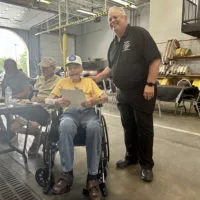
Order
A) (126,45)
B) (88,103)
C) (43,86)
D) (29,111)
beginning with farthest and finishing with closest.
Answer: (43,86) → (29,111) → (126,45) → (88,103)

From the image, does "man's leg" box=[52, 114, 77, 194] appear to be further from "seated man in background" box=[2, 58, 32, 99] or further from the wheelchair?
"seated man in background" box=[2, 58, 32, 99]

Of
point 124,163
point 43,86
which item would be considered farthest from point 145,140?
point 43,86

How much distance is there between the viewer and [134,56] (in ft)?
6.06

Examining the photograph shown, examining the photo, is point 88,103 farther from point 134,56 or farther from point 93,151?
point 134,56

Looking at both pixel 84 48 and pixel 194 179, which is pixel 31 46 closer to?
pixel 84 48

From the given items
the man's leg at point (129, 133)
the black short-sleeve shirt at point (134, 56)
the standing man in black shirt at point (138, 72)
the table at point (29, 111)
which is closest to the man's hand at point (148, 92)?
the standing man in black shirt at point (138, 72)

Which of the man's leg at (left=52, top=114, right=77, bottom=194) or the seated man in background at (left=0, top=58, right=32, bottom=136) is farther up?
the seated man in background at (left=0, top=58, right=32, bottom=136)

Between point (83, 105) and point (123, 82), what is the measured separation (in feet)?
1.51

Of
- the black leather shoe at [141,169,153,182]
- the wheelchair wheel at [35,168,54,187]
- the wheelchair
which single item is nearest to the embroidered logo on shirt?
the wheelchair

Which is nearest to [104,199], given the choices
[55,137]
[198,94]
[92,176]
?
[92,176]

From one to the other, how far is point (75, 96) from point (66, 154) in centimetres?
49

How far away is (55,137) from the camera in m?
1.75

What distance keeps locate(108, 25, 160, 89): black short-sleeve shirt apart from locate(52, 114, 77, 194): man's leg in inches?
27.0

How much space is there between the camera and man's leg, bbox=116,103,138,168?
2104mm
